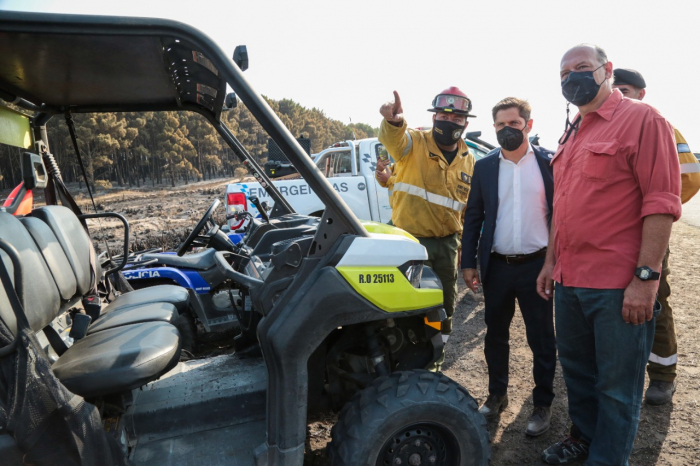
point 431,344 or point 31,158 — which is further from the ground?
point 31,158

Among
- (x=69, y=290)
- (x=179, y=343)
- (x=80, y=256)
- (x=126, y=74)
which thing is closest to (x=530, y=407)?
(x=179, y=343)

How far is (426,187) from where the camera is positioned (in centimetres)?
347

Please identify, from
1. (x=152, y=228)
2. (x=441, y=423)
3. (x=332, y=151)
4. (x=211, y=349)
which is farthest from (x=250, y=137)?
(x=441, y=423)

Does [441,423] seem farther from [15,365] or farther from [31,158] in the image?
[31,158]

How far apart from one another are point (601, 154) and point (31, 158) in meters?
3.26

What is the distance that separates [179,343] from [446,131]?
2253 mm

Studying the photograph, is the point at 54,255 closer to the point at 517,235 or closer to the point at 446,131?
the point at 446,131

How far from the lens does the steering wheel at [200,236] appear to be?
179 inches

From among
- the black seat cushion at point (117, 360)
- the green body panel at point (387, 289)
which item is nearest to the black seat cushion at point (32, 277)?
the black seat cushion at point (117, 360)

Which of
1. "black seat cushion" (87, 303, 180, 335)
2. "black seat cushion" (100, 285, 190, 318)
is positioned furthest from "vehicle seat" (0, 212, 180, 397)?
"black seat cushion" (100, 285, 190, 318)

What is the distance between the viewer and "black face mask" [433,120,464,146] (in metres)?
3.38

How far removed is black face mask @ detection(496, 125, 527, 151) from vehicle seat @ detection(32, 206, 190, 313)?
248 centimetres

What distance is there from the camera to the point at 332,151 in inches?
336

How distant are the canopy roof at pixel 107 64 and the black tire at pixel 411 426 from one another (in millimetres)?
1573
